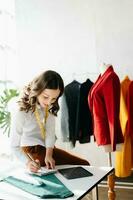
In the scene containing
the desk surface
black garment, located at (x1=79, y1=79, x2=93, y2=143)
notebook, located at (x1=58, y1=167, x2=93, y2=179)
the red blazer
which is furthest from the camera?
black garment, located at (x1=79, y1=79, x2=93, y2=143)

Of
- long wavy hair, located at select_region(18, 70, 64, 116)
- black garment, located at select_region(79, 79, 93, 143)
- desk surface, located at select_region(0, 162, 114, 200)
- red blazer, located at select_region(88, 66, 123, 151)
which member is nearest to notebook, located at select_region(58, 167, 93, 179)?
desk surface, located at select_region(0, 162, 114, 200)

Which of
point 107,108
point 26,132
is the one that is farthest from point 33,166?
point 107,108

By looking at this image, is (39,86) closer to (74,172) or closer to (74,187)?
(74,172)

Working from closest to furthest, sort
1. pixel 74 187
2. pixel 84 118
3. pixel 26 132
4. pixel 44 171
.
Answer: pixel 74 187 → pixel 44 171 → pixel 26 132 → pixel 84 118

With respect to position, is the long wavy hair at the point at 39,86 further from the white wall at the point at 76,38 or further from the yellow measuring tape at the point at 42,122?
the white wall at the point at 76,38

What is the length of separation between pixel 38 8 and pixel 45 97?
2181mm

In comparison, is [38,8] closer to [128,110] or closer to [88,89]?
[88,89]

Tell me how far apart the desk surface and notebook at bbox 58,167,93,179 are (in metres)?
0.03

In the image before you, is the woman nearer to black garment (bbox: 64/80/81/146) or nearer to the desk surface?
the desk surface

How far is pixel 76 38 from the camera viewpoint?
409 centimetres

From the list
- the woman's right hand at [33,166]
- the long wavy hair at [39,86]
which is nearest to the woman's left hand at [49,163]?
the woman's right hand at [33,166]

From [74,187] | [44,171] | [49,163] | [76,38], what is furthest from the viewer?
[76,38]

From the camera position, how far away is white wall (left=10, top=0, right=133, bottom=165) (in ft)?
12.6

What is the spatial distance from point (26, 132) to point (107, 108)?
0.90 metres
